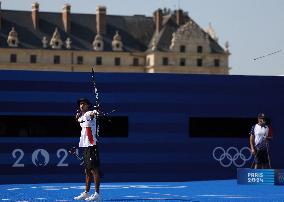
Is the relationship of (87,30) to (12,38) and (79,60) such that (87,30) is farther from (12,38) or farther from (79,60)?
(12,38)

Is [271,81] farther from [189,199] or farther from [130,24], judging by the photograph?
[130,24]

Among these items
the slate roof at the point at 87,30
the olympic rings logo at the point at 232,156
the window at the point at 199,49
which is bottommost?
the olympic rings logo at the point at 232,156

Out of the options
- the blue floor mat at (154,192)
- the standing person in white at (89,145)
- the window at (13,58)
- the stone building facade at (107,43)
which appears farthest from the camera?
the stone building facade at (107,43)

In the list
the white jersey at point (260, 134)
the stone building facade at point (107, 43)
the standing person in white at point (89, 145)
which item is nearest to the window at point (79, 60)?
the stone building facade at point (107, 43)

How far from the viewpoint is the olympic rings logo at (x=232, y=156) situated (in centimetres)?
2186

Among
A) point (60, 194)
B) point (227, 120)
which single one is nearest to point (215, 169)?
point (227, 120)

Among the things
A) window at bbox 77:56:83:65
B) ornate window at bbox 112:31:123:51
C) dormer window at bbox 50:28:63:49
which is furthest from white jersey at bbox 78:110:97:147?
ornate window at bbox 112:31:123:51

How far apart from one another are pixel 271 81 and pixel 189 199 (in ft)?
25.4

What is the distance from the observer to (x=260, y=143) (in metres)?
20.6

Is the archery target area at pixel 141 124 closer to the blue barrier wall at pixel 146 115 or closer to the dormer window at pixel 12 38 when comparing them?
the blue barrier wall at pixel 146 115

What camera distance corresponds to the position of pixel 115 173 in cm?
2114

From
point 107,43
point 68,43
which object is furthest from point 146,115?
point 107,43

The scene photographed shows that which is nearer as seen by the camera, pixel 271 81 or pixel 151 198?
pixel 151 198

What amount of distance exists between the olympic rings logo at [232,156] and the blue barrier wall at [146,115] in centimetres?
3
